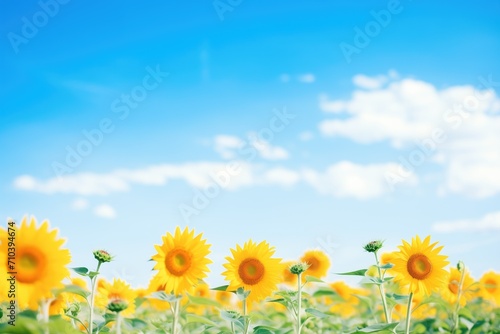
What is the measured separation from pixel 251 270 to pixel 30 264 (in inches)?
93.6

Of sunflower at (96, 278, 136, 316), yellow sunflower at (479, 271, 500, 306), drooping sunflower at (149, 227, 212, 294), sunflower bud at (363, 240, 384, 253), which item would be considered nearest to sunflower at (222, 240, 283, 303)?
drooping sunflower at (149, 227, 212, 294)

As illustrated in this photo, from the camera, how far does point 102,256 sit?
168 inches

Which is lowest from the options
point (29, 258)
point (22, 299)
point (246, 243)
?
point (22, 299)

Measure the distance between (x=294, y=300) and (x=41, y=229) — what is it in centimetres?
245

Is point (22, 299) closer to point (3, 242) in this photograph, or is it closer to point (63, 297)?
point (3, 242)

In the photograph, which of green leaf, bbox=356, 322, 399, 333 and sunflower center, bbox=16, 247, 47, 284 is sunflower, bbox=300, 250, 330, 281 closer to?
green leaf, bbox=356, 322, 399, 333

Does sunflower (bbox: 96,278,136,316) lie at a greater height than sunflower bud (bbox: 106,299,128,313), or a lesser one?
greater

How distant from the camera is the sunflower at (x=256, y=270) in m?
4.98

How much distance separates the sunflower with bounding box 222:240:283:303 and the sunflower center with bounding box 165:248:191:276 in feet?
1.72

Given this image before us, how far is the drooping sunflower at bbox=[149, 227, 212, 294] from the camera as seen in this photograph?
14.8 ft

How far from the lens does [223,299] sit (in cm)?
984

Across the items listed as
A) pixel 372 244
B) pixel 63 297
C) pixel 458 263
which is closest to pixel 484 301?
pixel 458 263

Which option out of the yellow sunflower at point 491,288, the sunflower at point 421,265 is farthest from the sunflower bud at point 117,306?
the yellow sunflower at point 491,288

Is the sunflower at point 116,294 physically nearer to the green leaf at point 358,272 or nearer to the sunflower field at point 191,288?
the sunflower field at point 191,288
